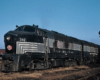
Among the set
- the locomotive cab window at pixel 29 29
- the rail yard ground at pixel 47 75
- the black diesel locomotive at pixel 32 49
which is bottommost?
the rail yard ground at pixel 47 75

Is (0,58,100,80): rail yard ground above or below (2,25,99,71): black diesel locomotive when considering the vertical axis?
below

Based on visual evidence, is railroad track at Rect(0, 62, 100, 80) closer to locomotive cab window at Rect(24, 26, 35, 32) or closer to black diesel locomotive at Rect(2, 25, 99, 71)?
black diesel locomotive at Rect(2, 25, 99, 71)

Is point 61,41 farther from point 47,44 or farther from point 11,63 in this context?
point 11,63

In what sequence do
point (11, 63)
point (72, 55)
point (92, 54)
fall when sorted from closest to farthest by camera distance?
point (11, 63)
point (72, 55)
point (92, 54)

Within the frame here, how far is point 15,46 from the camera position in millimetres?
10391

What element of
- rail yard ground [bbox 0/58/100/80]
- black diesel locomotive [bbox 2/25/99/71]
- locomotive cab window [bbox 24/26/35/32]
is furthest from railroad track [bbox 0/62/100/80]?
locomotive cab window [bbox 24/26/35/32]

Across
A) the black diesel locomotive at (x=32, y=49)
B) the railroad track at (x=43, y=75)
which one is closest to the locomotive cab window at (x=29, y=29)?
the black diesel locomotive at (x=32, y=49)

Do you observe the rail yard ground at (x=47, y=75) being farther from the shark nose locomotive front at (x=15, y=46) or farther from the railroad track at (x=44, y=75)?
the shark nose locomotive front at (x=15, y=46)

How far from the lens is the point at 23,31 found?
11.2 metres

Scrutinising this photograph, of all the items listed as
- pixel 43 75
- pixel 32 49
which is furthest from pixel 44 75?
pixel 32 49

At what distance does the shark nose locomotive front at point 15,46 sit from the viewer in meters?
9.68

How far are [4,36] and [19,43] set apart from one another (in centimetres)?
164

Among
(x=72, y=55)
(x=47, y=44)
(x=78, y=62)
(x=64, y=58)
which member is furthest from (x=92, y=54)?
(x=47, y=44)

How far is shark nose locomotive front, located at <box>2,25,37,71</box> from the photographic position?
31.8 ft
